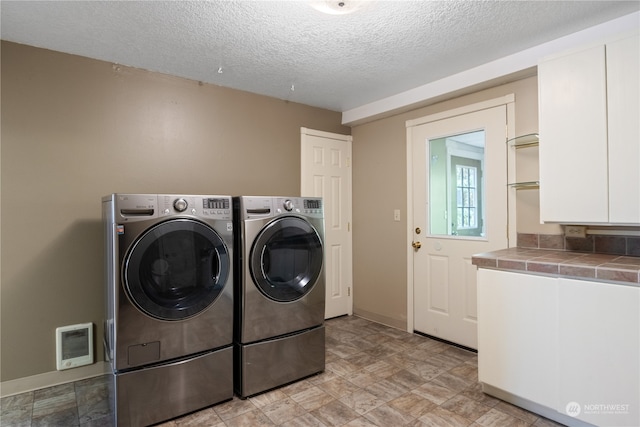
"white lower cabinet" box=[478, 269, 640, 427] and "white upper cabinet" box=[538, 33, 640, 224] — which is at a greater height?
"white upper cabinet" box=[538, 33, 640, 224]

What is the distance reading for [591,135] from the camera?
1.87 m

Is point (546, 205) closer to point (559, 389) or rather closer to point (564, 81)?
point (564, 81)

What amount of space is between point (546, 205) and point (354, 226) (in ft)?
6.66

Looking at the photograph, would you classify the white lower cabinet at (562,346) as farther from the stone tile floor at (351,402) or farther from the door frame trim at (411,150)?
the door frame trim at (411,150)

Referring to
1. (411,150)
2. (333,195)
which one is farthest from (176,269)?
(411,150)

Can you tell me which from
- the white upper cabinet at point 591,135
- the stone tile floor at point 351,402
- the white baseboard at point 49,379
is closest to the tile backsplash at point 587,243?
the white upper cabinet at point 591,135

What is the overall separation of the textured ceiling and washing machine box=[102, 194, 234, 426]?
102 cm

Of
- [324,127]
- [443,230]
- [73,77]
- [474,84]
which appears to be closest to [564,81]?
[474,84]

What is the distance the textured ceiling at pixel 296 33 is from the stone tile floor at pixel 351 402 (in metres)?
2.24

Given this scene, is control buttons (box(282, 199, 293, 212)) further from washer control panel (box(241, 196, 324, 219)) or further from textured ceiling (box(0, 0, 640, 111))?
textured ceiling (box(0, 0, 640, 111))

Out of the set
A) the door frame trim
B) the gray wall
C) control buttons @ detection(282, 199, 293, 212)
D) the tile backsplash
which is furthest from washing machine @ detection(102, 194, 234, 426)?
the tile backsplash

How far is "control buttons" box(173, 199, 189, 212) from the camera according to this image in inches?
74.3

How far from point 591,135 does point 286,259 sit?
1.92m

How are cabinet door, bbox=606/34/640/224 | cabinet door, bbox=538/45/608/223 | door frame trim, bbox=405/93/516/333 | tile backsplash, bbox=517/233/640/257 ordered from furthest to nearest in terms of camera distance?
1. door frame trim, bbox=405/93/516/333
2. tile backsplash, bbox=517/233/640/257
3. cabinet door, bbox=538/45/608/223
4. cabinet door, bbox=606/34/640/224
